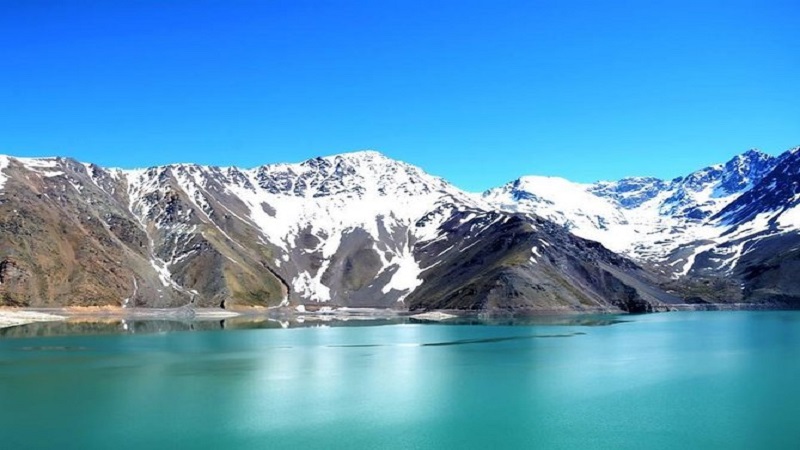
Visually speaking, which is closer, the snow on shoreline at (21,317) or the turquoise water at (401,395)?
the turquoise water at (401,395)

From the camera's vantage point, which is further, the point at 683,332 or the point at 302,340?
the point at 683,332

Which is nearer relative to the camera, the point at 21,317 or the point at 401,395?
the point at 401,395

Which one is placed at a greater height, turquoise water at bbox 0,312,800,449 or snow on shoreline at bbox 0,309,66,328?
snow on shoreline at bbox 0,309,66,328

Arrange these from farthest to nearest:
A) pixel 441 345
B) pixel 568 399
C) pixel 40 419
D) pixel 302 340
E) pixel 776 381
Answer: pixel 302 340, pixel 441 345, pixel 776 381, pixel 568 399, pixel 40 419

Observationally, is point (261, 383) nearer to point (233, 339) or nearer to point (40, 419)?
point (40, 419)

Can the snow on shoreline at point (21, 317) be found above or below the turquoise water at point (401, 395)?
above

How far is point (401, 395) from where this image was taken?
2477 inches

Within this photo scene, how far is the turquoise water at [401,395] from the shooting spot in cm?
4659

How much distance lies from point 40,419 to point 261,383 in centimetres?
2264

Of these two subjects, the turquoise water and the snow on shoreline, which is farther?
the snow on shoreline

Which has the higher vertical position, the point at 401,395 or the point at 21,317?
the point at 21,317

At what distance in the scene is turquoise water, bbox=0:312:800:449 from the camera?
153ft

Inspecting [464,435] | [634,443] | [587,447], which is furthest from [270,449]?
[634,443]

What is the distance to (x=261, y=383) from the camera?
6988 cm
